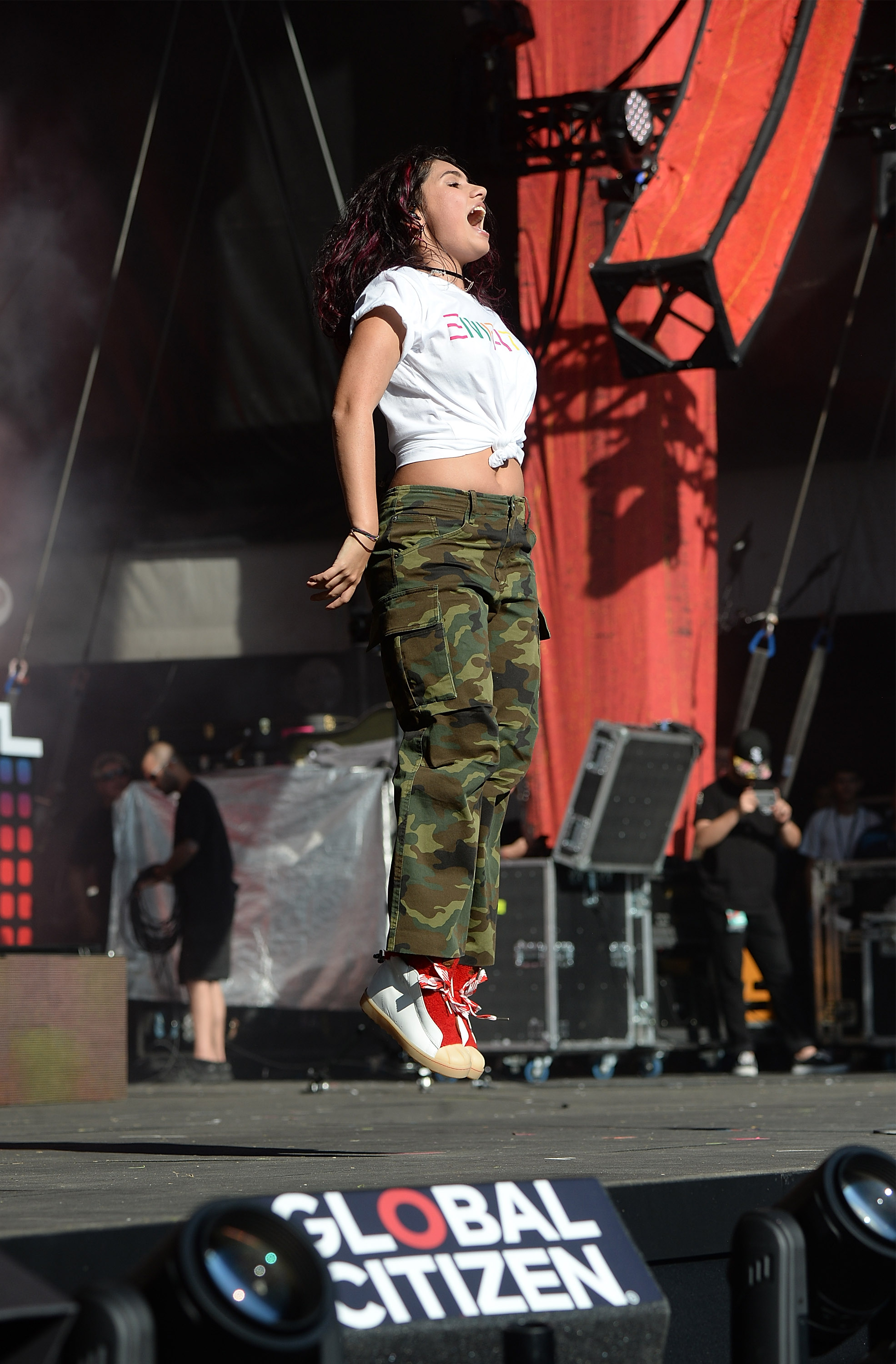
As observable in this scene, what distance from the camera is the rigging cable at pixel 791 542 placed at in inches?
387

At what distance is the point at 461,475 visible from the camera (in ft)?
8.93

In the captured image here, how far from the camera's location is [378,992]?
2605mm

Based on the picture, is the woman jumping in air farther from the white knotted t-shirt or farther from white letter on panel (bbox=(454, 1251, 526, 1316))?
white letter on panel (bbox=(454, 1251, 526, 1316))

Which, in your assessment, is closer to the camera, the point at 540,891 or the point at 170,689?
the point at 540,891

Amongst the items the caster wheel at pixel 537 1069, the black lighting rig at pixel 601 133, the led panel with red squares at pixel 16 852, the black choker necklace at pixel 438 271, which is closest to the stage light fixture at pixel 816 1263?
the black choker necklace at pixel 438 271

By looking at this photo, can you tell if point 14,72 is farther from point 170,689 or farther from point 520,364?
point 520,364

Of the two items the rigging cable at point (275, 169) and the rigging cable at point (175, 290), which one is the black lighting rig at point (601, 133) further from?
the rigging cable at point (175, 290)

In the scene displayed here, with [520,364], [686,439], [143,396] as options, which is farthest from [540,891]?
[143,396]

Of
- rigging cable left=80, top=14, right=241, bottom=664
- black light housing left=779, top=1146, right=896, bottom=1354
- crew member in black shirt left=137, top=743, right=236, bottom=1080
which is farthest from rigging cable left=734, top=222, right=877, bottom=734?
black light housing left=779, top=1146, right=896, bottom=1354

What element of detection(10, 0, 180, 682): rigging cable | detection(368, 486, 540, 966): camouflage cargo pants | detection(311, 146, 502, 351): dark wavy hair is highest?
detection(10, 0, 180, 682): rigging cable

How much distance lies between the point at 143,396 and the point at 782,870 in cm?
594

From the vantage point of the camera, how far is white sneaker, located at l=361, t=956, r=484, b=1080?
257cm

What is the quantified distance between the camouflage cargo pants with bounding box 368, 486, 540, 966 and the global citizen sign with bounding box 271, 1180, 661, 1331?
0.85 m

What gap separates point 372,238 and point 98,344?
7.44m
